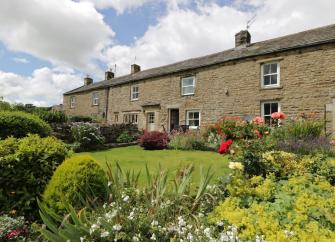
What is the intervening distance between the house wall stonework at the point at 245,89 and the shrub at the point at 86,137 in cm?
737

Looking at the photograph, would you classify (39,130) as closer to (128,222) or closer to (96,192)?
(96,192)

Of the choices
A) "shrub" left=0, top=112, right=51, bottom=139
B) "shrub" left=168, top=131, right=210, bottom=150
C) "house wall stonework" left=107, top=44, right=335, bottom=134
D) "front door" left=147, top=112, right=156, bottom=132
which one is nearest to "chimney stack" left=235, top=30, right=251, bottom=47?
"house wall stonework" left=107, top=44, right=335, bottom=134

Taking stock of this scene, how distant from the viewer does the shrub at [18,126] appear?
9.27 meters

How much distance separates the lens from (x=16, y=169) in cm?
473

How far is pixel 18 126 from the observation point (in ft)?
30.6

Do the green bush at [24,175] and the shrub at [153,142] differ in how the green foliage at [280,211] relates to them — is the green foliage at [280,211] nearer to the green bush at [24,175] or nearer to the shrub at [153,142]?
the green bush at [24,175]

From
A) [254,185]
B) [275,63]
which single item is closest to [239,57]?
[275,63]

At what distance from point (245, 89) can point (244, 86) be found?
20 centimetres

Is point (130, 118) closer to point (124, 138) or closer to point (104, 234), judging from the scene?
point (124, 138)

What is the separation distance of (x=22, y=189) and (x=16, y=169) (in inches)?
13.5

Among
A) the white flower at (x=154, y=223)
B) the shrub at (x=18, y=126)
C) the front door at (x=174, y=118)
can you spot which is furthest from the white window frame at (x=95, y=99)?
the white flower at (x=154, y=223)

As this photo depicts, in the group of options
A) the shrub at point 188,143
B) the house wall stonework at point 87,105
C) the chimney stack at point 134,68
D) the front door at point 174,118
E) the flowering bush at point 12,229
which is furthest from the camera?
the chimney stack at point 134,68

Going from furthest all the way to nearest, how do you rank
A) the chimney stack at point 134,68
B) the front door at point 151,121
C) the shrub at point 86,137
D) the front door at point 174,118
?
the chimney stack at point 134,68, the front door at point 151,121, the front door at point 174,118, the shrub at point 86,137

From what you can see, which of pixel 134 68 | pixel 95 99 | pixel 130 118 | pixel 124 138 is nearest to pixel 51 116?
pixel 124 138
